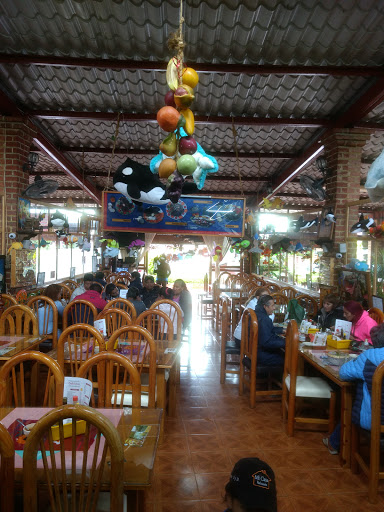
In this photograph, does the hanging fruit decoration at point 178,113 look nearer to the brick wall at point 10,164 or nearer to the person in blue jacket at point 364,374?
the person in blue jacket at point 364,374

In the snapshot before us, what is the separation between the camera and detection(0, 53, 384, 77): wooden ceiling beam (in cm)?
358

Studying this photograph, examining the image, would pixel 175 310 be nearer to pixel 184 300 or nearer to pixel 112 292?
pixel 184 300

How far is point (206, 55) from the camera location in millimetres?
3592

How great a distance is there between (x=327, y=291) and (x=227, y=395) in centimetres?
197

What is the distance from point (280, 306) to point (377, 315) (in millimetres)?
1982

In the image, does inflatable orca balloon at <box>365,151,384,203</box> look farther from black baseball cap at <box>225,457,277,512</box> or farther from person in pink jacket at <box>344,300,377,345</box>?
Answer: person in pink jacket at <box>344,300,377,345</box>

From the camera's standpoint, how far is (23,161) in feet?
16.3

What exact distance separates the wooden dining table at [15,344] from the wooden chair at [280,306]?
3200 millimetres

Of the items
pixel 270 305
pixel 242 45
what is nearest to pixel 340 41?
pixel 242 45

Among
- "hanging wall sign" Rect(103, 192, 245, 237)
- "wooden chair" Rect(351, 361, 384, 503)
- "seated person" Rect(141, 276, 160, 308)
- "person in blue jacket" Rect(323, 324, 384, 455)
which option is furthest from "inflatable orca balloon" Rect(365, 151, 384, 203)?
"seated person" Rect(141, 276, 160, 308)

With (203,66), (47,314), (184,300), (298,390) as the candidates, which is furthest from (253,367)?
(203,66)

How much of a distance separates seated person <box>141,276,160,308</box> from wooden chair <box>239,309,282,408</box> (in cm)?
207

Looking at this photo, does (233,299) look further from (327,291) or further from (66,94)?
(66,94)

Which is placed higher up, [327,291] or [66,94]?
[66,94]
